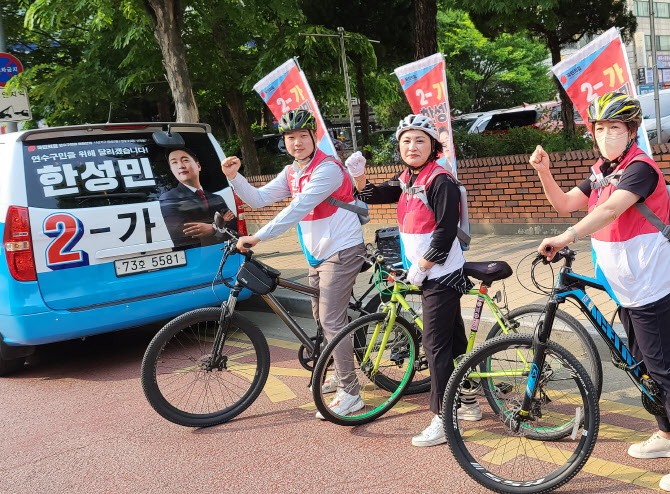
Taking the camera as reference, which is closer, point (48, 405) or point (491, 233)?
point (48, 405)

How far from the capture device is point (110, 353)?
20.2 feet

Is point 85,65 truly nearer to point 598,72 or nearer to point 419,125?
point 598,72

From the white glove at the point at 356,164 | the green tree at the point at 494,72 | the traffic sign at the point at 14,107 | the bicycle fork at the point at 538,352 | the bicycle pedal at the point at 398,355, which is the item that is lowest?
the bicycle pedal at the point at 398,355

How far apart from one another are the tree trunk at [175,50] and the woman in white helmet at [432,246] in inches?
253

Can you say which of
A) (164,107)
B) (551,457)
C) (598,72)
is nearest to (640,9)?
(164,107)

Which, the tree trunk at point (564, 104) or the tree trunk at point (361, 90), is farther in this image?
the tree trunk at point (361, 90)

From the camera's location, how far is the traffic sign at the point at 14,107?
10.7 m

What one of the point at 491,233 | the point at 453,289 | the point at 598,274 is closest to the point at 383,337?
the point at 453,289

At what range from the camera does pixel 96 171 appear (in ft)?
17.3

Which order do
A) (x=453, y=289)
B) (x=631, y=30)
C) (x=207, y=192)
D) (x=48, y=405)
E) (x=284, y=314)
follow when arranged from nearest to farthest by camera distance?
(x=453, y=289) < (x=284, y=314) < (x=48, y=405) < (x=207, y=192) < (x=631, y=30)

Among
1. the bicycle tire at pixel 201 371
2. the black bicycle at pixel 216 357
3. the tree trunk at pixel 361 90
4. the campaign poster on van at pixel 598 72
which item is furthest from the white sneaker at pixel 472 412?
the tree trunk at pixel 361 90

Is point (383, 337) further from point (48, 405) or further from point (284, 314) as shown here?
point (48, 405)

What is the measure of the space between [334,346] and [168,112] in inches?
647

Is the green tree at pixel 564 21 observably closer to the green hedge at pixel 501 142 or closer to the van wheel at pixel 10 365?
the green hedge at pixel 501 142
